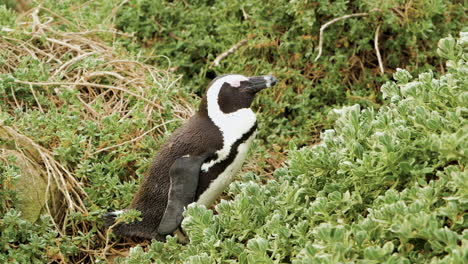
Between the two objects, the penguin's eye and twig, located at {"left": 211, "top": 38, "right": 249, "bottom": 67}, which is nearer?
the penguin's eye

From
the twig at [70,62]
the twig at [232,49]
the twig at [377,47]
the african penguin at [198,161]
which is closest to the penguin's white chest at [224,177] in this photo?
the african penguin at [198,161]

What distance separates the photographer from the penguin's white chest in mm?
3516

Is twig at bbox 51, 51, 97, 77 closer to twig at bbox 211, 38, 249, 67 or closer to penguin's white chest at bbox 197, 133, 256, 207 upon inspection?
twig at bbox 211, 38, 249, 67

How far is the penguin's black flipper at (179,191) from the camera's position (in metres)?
3.36

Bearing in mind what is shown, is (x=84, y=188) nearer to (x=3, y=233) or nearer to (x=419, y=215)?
(x=3, y=233)

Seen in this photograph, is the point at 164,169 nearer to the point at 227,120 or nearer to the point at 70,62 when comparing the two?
the point at 227,120

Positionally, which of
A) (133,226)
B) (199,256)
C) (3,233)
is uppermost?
(199,256)

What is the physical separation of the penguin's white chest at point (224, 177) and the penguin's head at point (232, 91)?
7.5 inches

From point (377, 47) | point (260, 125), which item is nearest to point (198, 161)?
point (260, 125)

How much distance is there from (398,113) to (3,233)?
198cm

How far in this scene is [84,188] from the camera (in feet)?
12.2

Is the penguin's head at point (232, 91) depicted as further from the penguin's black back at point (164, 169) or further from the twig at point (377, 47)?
the twig at point (377, 47)

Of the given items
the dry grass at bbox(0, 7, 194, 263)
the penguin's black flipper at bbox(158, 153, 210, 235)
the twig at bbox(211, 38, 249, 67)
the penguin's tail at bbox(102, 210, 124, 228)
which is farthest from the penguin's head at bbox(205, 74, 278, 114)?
the twig at bbox(211, 38, 249, 67)

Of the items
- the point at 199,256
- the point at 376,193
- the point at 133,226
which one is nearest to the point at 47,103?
the point at 133,226
